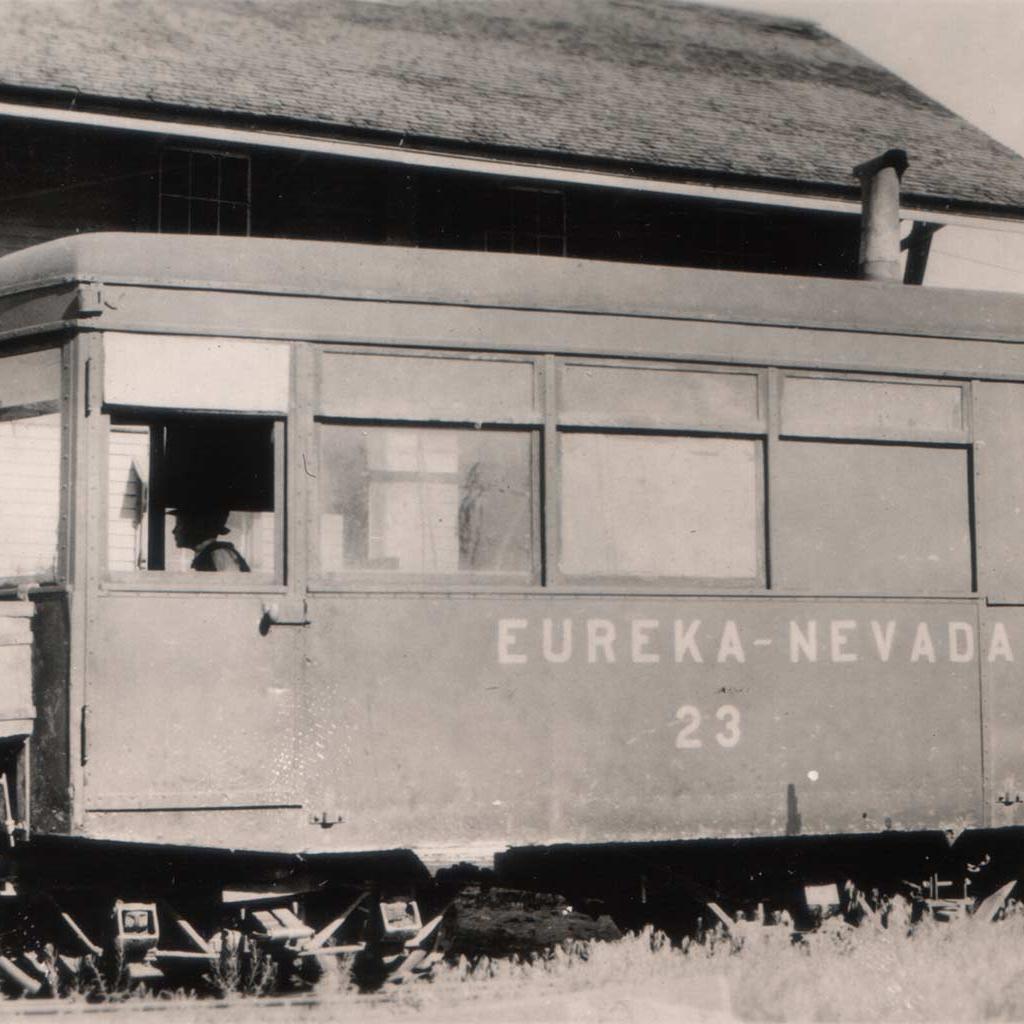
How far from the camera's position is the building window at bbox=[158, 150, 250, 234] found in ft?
41.4

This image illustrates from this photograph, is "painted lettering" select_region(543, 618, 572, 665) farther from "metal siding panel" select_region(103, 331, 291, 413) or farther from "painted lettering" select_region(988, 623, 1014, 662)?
"painted lettering" select_region(988, 623, 1014, 662)

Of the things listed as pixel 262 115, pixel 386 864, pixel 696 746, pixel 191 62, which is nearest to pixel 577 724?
pixel 696 746

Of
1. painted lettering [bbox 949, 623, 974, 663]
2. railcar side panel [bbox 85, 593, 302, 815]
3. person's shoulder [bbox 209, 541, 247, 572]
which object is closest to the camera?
railcar side panel [bbox 85, 593, 302, 815]

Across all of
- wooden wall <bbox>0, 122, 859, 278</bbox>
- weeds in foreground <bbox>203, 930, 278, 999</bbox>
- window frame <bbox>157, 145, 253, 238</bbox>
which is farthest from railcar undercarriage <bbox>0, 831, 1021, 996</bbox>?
window frame <bbox>157, 145, 253, 238</bbox>

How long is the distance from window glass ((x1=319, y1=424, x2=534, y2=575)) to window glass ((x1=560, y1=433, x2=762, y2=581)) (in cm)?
20

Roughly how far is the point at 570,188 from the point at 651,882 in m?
7.89

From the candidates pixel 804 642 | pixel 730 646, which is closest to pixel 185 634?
pixel 730 646

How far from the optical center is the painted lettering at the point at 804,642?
6.64 meters

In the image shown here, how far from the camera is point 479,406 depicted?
6324 mm

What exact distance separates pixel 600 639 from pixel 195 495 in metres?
1.81

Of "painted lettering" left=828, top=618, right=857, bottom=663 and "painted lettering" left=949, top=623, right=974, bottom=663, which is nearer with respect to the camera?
"painted lettering" left=828, top=618, right=857, bottom=663

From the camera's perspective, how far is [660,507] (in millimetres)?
6512

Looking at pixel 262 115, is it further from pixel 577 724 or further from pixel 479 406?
pixel 577 724

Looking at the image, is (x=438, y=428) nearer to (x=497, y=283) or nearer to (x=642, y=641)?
(x=497, y=283)
